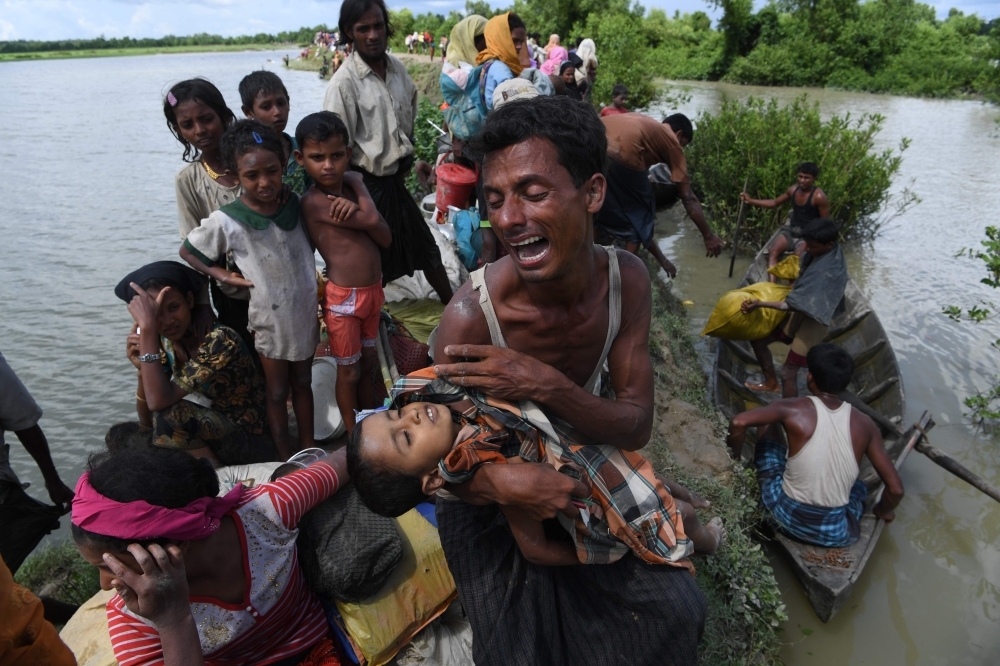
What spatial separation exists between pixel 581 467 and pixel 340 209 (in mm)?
1797

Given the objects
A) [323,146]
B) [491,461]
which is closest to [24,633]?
[491,461]

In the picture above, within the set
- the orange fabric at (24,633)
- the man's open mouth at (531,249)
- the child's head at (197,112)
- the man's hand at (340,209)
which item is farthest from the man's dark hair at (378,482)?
the child's head at (197,112)

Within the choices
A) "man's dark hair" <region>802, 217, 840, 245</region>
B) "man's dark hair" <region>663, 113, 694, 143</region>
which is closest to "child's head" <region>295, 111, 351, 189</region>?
"man's dark hair" <region>802, 217, 840, 245</region>

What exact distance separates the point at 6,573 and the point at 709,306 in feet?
24.3

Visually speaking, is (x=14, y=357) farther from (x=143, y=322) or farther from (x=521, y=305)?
(x=521, y=305)

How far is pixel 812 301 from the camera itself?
4.87m

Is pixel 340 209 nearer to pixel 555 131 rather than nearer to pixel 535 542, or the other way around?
pixel 555 131

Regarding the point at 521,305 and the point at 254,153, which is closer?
the point at 521,305

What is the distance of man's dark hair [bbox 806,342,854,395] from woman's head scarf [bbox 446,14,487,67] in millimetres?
3641

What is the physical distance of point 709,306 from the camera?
7.69 m

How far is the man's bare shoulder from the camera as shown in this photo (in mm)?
1636

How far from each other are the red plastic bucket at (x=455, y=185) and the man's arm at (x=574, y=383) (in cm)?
320

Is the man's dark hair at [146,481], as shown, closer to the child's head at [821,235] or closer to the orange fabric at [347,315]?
the orange fabric at [347,315]

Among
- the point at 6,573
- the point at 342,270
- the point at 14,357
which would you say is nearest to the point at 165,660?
the point at 6,573
